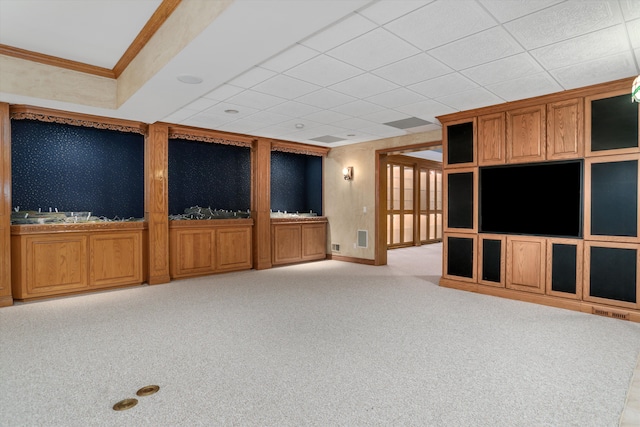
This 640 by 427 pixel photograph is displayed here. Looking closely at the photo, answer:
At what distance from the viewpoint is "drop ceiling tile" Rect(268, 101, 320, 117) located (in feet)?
15.6

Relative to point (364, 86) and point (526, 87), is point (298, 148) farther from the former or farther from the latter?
point (526, 87)

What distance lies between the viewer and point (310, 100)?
4.56 m

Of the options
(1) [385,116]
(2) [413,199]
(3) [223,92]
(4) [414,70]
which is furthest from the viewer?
(2) [413,199]

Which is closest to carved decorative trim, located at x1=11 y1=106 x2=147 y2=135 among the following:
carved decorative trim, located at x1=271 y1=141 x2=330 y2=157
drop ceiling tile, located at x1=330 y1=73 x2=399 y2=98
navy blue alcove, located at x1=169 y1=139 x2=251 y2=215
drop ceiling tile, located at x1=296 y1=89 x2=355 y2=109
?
navy blue alcove, located at x1=169 y1=139 x2=251 y2=215

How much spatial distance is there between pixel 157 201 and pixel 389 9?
465 centimetres

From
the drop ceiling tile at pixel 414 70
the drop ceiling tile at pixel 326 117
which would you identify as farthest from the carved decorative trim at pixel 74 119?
the drop ceiling tile at pixel 414 70

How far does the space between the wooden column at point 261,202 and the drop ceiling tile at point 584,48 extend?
4911 millimetres

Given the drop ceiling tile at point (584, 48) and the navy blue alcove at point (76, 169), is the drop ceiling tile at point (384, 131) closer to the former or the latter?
the drop ceiling tile at point (584, 48)

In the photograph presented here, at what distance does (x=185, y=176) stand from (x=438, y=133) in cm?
465

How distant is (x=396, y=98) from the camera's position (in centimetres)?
445

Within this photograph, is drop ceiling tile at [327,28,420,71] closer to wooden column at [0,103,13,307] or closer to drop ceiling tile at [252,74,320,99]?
drop ceiling tile at [252,74,320,99]

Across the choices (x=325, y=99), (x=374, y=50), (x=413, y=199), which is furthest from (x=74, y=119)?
(x=413, y=199)

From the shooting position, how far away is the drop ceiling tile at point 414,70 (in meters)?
3.35

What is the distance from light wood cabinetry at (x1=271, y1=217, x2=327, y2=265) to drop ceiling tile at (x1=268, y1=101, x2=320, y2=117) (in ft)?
8.88
